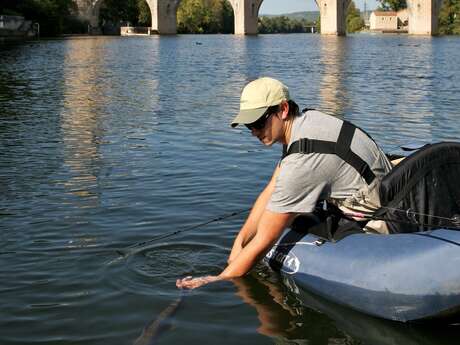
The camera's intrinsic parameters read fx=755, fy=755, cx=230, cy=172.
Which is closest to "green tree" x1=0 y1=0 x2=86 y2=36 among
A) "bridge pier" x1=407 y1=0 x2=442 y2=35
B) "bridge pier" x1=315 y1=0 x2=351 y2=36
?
"bridge pier" x1=315 y1=0 x2=351 y2=36

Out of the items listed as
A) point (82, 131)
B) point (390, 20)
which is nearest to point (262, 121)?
point (82, 131)

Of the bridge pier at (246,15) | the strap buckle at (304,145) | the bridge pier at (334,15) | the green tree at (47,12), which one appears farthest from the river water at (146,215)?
the bridge pier at (246,15)

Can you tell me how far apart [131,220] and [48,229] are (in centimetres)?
77

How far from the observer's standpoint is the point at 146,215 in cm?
724

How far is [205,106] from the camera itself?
53.7ft

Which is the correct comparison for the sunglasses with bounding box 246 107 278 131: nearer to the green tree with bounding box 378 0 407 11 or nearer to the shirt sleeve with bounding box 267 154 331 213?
the shirt sleeve with bounding box 267 154 331 213

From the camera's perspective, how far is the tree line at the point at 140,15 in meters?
66.3

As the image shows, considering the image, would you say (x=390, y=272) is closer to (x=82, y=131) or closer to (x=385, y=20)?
(x=82, y=131)

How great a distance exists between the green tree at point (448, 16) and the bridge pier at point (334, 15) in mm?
10989

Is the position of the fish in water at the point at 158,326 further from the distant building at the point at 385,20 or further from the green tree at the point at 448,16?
the distant building at the point at 385,20

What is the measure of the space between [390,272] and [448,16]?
8597 cm

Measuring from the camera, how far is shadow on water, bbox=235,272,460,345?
451 cm

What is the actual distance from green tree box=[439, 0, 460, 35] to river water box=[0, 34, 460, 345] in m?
69.4

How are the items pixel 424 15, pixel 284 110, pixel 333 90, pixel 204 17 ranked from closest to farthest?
1. pixel 284 110
2. pixel 333 90
3. pixel 424 15
4. pixel 204 17
